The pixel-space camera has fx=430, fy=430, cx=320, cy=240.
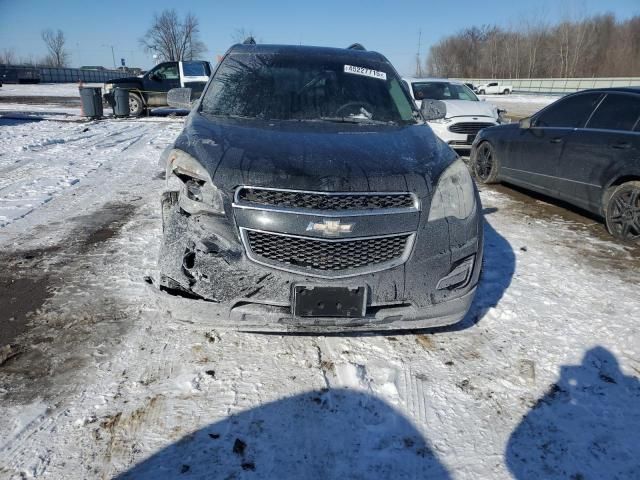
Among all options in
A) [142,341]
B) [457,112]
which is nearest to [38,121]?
[457,112]

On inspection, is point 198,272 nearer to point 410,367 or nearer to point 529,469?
point 410,367

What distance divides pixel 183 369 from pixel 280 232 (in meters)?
1.01

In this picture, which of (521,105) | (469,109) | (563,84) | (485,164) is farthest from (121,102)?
(563,84)

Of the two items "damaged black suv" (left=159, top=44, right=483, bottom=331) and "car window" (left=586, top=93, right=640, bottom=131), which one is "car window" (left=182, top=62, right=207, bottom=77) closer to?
"car window" (left=586, top=93, right=640, bottom=131)

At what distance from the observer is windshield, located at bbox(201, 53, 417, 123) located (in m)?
3.41

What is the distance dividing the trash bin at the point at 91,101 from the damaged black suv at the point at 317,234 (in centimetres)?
Answer: 1459

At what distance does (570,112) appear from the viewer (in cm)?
558

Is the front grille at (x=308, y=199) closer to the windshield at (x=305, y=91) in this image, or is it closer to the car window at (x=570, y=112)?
Answer: the windshield at (x=305, y=91)

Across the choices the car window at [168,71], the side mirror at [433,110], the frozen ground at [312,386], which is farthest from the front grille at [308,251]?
the car window at [168,71]

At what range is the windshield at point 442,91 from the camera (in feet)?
34.2

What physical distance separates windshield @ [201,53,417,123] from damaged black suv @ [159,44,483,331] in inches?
29.0

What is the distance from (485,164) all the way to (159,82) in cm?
1443

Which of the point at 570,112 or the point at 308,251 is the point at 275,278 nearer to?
the point at 308,251

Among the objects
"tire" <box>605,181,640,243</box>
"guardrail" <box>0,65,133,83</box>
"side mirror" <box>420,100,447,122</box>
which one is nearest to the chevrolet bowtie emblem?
"side mirror" <box>420,100,447,122</box>
